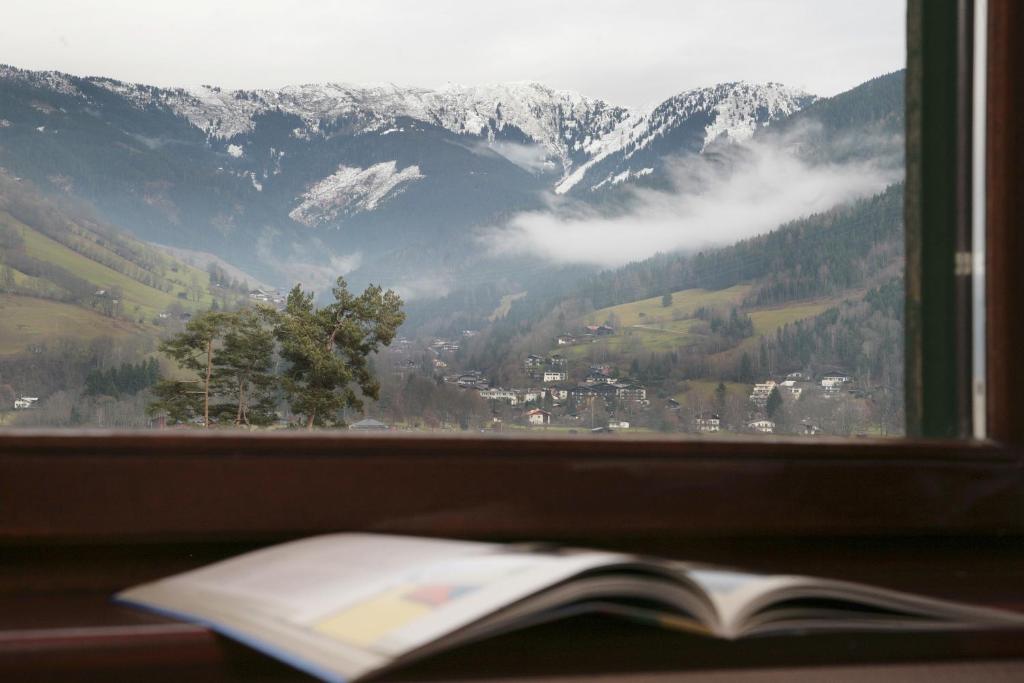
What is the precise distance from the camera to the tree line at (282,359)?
3.42 feet

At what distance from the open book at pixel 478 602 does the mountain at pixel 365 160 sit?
55cm

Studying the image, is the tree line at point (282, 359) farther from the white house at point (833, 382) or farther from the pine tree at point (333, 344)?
the white house at point (833, 382)

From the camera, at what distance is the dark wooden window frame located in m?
0.83

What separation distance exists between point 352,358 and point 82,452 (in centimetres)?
33

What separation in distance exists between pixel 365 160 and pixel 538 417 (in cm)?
39

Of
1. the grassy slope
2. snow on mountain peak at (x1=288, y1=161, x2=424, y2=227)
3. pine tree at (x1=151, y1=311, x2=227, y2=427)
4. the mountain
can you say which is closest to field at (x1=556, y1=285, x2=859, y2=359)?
the grassy slope

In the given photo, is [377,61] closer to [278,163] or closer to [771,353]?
[278,163]

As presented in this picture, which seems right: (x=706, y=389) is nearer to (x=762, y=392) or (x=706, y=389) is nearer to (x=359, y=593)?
(x=762, y=392)

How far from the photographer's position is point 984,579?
781 millimetres

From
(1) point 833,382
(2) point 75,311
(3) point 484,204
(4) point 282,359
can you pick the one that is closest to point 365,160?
(3) point 484,204

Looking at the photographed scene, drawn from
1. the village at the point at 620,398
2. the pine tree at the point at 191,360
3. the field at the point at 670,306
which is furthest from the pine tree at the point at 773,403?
the pine tree at the point at 191,360

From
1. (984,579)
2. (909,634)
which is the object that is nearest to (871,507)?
(984,579)

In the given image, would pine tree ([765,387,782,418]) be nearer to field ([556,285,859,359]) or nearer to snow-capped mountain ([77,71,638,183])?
field ([556,285,859,359])

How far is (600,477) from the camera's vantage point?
35.8 inches
